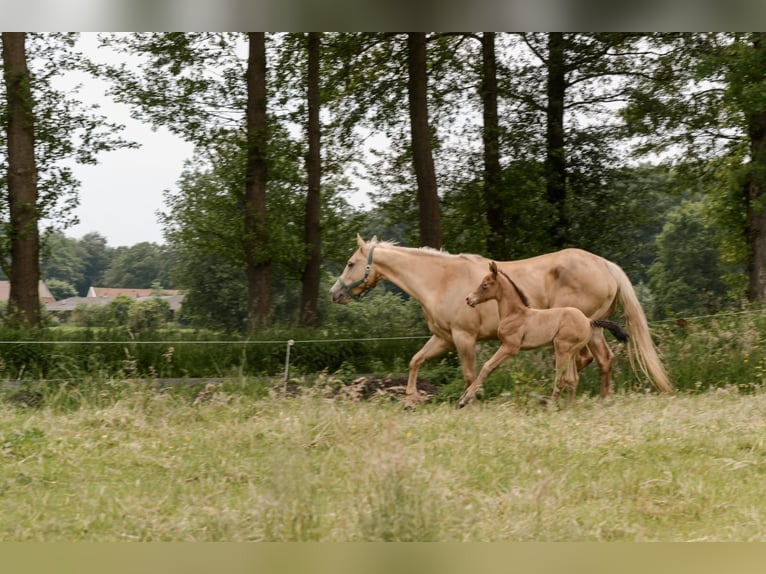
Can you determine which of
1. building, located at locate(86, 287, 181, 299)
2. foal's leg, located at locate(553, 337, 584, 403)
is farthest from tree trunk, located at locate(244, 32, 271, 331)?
building, located at locate(86, 287, 181, 299)

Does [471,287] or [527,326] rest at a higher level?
[471,287]

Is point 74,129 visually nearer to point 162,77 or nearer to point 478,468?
point 162,77

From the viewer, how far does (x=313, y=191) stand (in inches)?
808

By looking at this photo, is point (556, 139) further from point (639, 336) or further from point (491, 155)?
point (639, 336)

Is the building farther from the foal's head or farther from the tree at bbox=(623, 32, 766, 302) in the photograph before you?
the foal's head

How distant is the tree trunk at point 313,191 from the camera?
20.4 meters

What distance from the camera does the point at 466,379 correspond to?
10891 millimetres

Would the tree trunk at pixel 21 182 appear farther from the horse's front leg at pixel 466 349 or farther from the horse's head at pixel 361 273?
the horse's front leg at pixel 466 349

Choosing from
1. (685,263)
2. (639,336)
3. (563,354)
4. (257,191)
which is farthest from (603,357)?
(685,263)

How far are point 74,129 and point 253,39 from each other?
4364 millimetres

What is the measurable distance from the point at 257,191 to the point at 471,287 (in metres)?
8.84

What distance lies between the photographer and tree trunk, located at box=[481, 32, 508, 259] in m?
20.6

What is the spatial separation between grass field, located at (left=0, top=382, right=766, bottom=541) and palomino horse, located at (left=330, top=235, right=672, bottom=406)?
1294 mm
